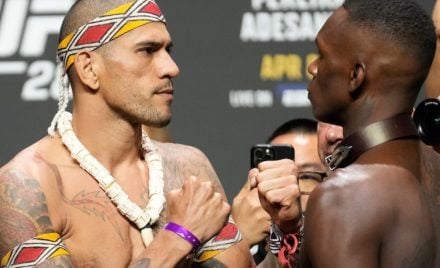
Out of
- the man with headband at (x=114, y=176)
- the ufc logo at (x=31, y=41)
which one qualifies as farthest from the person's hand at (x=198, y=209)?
the ufc logo at (x=31, y=41)

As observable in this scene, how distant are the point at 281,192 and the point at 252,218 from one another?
0.34 meters

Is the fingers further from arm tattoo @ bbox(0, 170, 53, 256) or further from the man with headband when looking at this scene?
arm tattoo @ bbox(0, 170, 53, 256)

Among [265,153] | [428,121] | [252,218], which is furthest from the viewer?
[252,218]

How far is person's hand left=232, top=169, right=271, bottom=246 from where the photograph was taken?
278 centimetres

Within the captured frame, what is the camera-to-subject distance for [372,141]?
1.96 metres

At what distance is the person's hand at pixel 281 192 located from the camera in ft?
8.07

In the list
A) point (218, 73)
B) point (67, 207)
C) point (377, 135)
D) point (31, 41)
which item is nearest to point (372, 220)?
point (377, 135)

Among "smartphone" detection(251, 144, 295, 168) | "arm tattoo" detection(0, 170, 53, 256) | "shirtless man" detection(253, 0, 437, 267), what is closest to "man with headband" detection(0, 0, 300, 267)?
"arm tattoo" detection(0, 170, 53, 256)

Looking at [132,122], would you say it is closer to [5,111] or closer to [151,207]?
[151,207]

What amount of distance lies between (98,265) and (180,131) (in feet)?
3.84

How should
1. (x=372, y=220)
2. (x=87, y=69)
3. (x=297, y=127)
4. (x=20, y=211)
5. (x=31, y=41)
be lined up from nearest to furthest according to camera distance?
(x=372, y=220) → (x=20, y=211) → (x=87, y=69) → (x=297, y=127) → (x=31, y=41)

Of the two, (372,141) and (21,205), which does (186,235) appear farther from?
(372,141)

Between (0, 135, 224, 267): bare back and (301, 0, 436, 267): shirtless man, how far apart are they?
0.52 meters

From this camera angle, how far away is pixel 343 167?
6.60 ft
